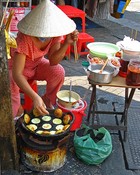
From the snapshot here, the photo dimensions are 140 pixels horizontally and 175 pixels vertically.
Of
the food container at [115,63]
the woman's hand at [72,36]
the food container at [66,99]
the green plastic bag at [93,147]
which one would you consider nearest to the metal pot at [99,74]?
the food container at [115,63]

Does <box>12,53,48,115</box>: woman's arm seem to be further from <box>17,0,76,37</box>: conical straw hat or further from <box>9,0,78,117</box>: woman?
<box>17,0,76,37</box>: conical straw hat

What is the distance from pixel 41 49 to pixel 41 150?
1.04m

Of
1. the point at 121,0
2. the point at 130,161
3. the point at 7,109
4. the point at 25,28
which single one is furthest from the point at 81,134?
the point at 121,0

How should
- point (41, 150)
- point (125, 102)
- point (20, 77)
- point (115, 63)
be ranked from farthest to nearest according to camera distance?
point (125, 102) < point (115, 63) < point (20, 77) < point (41, 150)

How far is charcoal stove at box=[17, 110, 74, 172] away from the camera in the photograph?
249cm

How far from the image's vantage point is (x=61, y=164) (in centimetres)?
276

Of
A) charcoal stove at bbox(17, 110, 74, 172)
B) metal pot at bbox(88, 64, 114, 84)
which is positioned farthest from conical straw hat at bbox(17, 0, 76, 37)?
charcoal stove at bbox(17, 110, 74, 172)

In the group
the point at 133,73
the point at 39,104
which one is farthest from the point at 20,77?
the point at 133,73

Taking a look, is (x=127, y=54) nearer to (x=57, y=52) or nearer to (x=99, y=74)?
(x=99, y=74)

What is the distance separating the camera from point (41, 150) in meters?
2.49

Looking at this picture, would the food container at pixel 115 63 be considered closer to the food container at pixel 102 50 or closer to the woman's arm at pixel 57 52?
the food container at pixel 102 50

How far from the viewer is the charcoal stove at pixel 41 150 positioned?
2.49 m

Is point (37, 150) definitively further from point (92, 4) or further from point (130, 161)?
point (92, 4)

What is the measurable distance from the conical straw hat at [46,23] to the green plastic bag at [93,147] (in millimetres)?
1023
